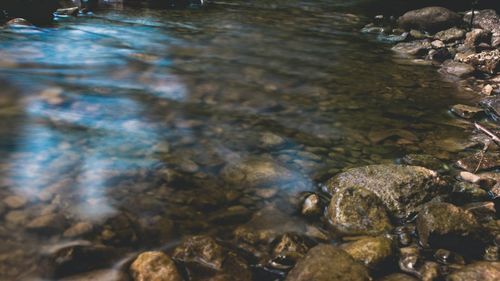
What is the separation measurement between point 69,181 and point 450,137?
3.88m

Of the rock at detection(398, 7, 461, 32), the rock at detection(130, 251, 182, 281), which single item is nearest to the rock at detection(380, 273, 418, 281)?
the rock at detection(130, 251, 182, 281)

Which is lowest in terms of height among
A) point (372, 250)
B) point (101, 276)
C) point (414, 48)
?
point (101, 276)

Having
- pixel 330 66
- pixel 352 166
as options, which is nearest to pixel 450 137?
pixel 352 166

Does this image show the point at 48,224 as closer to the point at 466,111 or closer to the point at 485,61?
the point at 466,111

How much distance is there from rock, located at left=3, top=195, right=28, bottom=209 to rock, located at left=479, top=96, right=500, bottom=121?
5.26 meters

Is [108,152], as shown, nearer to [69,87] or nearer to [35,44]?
[69,87]

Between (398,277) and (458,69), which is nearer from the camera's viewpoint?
(398,277)

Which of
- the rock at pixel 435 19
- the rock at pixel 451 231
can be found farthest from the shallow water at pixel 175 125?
the rock at pixel 435 19

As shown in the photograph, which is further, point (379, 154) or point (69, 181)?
point (379, 154)

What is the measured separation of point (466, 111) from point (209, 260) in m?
4.22

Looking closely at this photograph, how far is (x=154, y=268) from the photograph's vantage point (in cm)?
230

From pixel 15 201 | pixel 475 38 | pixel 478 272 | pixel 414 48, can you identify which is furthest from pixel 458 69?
pixel 15 201

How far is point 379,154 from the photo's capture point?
13.3 feet

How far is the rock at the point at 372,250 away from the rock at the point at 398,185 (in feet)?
1.63
